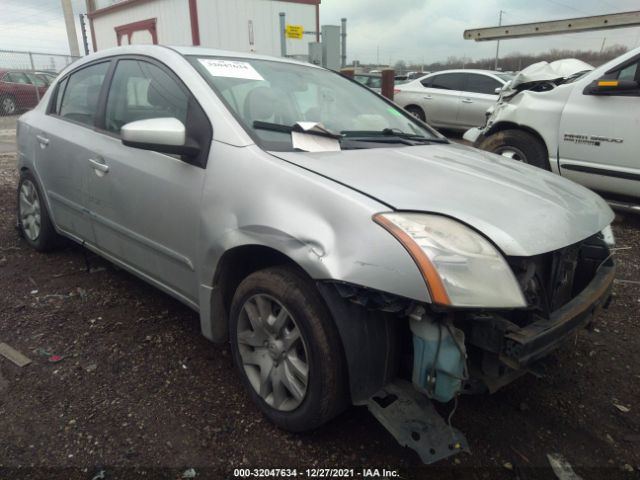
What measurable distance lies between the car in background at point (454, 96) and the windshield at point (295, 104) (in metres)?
7.50

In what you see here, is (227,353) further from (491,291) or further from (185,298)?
(491,291)

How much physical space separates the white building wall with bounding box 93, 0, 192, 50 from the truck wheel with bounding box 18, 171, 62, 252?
35.7 ft

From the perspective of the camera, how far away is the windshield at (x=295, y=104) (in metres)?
2.29

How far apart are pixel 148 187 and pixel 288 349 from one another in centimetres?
115

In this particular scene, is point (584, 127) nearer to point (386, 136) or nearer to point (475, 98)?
point (386, 136)

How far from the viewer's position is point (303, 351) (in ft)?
6.24

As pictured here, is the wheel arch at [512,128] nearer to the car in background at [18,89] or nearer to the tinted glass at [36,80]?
the car in background at [18,89]

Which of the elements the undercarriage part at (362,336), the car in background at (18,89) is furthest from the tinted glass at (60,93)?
the car in background at (18,89)

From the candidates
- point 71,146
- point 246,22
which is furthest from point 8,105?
point 71,146

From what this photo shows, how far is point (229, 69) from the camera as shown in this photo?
8.24 feet

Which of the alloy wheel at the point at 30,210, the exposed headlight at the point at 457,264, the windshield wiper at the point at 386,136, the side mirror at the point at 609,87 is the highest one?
the side mirror at the point at 609,87

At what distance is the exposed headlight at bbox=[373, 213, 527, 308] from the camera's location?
59.9 inches

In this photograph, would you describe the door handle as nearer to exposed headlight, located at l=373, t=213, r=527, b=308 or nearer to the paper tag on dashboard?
the paper tag on dashboard

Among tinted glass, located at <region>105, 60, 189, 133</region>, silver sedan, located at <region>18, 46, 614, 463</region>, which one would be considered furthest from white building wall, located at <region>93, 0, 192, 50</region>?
silver sedan, located at <region>18, 46, 614, 463</region>
